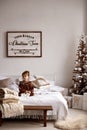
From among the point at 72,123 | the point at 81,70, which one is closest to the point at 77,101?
the point at 81,70

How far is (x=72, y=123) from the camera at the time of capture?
187 inches

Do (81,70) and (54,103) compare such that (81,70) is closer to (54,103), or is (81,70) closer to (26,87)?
(26,87)

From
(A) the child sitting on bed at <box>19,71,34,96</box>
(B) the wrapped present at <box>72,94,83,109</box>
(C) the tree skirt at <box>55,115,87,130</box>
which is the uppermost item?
(A) the child sitting on bed at <box>19,71,34,96</box>

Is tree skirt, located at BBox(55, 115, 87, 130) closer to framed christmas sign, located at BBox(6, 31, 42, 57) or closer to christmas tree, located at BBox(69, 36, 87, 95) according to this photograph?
christmas tree, located at BBox(69, 36, 87, 95)

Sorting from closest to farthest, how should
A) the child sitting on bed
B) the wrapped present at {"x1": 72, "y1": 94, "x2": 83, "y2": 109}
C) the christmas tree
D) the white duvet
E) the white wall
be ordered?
1. the white duvet
2. the child sitting on bed
3. the wrapped present at {"x1": 72, "y1": 94, "x2": 83, "y2": 109}
4. the christmas tree
5. the white wall

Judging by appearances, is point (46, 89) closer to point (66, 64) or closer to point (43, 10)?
point (66, 64)

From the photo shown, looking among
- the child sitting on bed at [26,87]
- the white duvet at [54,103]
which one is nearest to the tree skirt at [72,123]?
the white duvet at [54,103]

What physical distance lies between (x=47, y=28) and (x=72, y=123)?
2.96 meters

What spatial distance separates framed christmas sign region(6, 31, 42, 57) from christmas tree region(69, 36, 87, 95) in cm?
105

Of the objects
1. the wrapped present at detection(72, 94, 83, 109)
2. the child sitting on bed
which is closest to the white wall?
the wrapped present at detection(72, 94, 83, 109)

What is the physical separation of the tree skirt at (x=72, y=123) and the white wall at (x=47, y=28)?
6.81ft

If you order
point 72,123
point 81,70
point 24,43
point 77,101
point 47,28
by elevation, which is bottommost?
point 72,123

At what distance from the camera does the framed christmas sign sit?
22.5 feet

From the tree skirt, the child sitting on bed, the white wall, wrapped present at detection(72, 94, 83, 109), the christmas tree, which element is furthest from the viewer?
the white wall
